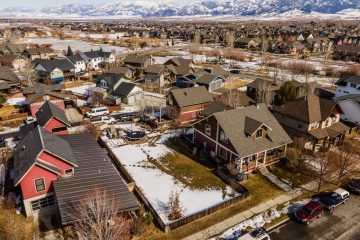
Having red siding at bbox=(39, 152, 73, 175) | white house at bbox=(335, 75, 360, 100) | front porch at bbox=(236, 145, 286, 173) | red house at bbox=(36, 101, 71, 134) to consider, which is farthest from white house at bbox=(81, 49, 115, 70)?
front porch at bbox=(236, 145, 286, 173)

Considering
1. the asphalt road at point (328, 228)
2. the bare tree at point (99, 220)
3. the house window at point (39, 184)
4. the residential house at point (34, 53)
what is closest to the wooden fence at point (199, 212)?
the bare tree at point (99, 220)

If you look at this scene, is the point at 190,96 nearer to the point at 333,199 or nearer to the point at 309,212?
the point at 333,199

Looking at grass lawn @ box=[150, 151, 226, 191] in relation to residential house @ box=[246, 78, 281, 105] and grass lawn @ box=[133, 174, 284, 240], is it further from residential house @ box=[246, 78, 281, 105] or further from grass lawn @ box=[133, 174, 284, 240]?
residential house @ box=[246, 78, 281, 105]

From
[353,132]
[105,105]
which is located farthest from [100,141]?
[353,132]

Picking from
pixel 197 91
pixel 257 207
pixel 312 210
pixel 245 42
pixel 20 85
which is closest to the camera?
pixel 312 210

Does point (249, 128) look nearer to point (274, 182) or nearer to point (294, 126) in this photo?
point (274, 182)

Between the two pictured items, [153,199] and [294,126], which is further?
[294,126]
